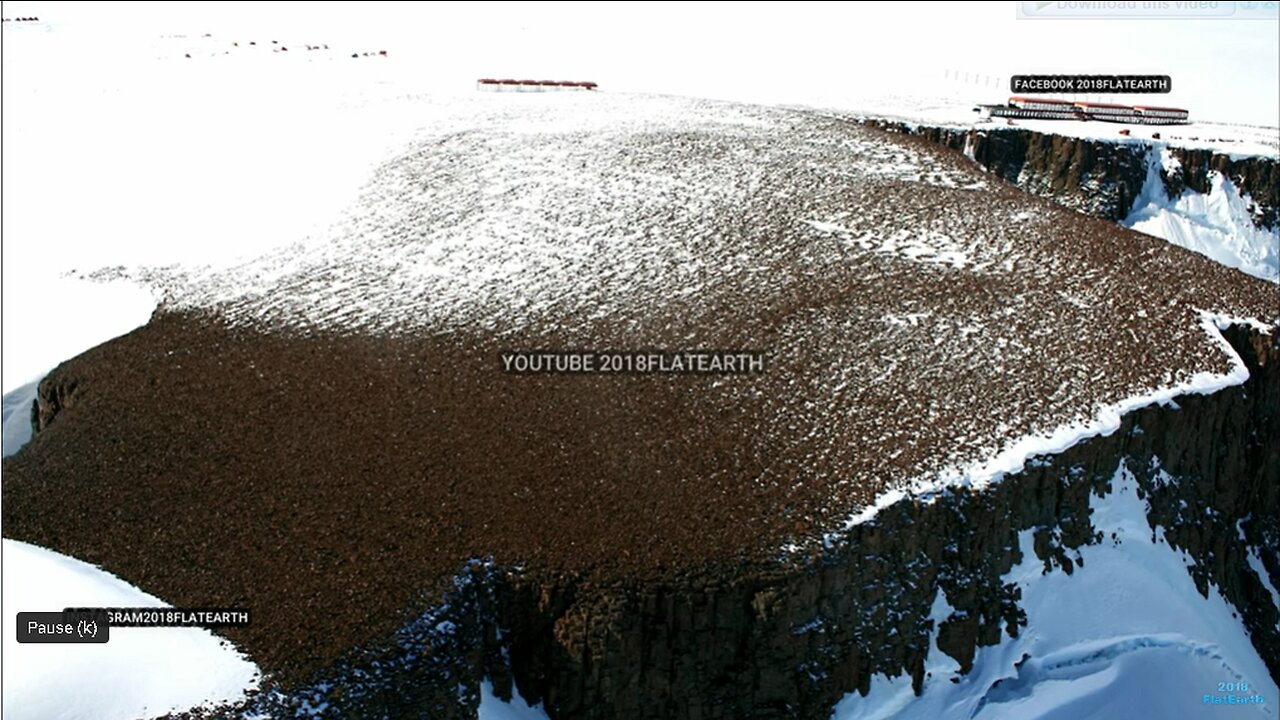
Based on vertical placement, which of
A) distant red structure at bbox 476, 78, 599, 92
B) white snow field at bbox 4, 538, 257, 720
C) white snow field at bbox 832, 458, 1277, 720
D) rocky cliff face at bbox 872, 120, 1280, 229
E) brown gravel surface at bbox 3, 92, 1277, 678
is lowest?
white snow field at bbox 832, 458, 1277, 720

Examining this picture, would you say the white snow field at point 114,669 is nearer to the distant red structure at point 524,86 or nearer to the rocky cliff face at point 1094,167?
the rocky cliff face at point 1094,167

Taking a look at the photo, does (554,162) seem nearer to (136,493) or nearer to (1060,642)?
(136,493)

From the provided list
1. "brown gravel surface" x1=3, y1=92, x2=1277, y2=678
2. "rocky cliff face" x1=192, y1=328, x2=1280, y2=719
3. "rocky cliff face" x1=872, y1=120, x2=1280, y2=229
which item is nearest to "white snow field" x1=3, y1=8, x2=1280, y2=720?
"rocky cliff face" x1=192, y1=328, x2=1280, y2=719

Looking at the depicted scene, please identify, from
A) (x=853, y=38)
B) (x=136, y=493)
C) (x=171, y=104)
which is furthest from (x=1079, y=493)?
(x=853, y=38)
